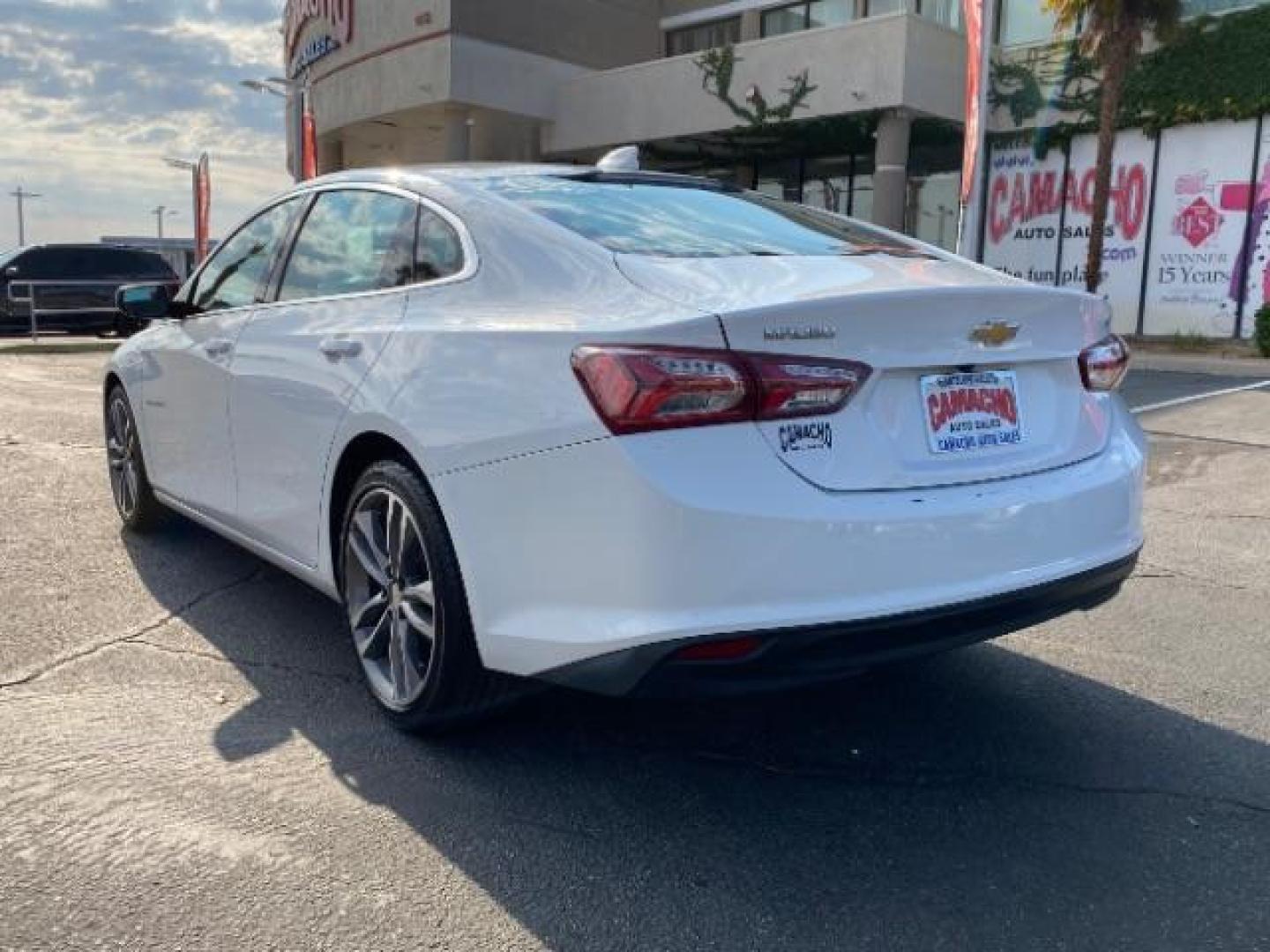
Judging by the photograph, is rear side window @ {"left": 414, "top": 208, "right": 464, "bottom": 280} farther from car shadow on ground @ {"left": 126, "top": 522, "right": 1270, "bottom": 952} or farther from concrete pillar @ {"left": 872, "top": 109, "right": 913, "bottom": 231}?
concrete pillar @ {"left": 872, "top": 109, "right": 913, "bottom": 231}

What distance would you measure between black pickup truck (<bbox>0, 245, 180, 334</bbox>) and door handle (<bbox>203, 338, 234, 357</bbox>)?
16.9 m

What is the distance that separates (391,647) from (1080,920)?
6.21ft

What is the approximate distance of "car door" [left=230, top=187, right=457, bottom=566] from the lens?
11.2ft

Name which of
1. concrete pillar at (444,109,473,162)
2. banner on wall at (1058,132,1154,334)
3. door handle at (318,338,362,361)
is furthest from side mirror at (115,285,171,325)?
concrete pillar at (444,109,473,162)

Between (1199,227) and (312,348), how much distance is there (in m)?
20.2

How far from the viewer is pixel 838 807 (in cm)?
288

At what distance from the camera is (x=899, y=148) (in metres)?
21.4

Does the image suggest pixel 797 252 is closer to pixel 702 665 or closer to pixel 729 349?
pixel 729 349

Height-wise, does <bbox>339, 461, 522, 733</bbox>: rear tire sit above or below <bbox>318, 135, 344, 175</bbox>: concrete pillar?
below

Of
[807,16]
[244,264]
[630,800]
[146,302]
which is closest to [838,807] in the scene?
[630,800]

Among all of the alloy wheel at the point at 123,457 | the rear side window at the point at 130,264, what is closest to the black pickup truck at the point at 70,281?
the rear side window at the point at 130,264

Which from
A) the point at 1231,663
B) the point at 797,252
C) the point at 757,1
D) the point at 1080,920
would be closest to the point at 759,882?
the point at 1080,920

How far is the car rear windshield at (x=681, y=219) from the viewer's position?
315 centimetres

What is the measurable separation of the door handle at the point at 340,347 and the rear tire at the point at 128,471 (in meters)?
2.05
